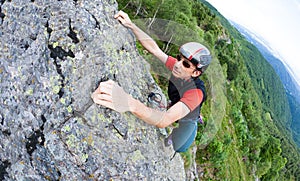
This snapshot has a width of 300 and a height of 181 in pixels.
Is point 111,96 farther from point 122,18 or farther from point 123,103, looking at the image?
point 122,18

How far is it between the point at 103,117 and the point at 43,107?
1296mm

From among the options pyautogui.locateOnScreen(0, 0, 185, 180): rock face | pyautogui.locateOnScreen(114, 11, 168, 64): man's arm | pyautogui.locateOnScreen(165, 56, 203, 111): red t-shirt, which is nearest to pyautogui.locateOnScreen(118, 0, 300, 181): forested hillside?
pyautogui.locateOnScreen(114, 11, 168, 64): man's arm

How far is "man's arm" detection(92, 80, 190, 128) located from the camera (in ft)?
19.9

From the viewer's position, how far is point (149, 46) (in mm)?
8469

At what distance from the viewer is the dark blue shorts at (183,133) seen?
7.80 meters

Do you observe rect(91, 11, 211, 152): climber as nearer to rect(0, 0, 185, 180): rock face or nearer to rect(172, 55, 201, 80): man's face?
rect(172, 55, 201, 80): man's face

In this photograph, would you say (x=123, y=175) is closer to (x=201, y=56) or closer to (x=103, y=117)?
(x=103, y=117)

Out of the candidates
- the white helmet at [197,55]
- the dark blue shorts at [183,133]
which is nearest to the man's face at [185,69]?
the white helmet at [197,55]

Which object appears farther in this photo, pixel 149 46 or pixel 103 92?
pixel 149 46

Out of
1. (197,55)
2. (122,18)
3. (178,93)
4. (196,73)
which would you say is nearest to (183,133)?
(178,93)

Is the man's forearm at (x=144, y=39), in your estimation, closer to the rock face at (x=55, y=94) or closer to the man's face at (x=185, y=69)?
the rock face at (x=55, y=94)

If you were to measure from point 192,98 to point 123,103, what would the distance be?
1.53 metres

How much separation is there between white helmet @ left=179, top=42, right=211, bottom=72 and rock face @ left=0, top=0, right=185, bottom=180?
1.72 m

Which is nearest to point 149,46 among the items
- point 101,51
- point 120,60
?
point 120,60
